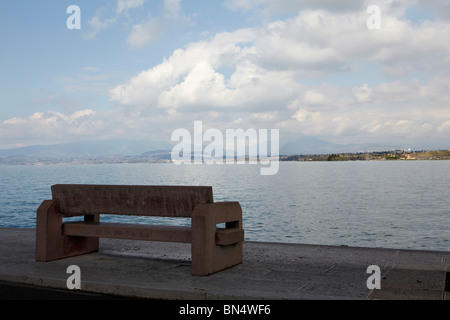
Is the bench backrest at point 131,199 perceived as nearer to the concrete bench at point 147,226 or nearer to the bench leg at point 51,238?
the concrete bench at point 147,226

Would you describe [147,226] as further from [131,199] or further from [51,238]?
[51,238]

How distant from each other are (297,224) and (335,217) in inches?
178

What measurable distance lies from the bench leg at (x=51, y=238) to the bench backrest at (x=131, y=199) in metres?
0.19

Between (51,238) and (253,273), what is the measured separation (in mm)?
3430

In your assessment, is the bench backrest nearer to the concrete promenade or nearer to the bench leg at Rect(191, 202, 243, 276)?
the bench leg at Rect(191, 202, 243, 276)

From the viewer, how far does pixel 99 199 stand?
792 centimetres

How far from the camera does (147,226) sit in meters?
7.82

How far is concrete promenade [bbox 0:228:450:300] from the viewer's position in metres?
5.92

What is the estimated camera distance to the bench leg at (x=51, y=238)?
800 centimetres

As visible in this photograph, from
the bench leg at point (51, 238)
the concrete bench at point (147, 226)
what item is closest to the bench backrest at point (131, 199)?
the concrete bench at point (147, 226)

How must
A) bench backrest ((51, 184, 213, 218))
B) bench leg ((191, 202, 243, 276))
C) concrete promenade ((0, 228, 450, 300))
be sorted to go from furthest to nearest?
bench backrest ((51, 184, 213, 218)), bench leg ((191, 202, 243, 276)), concrete promenade ((0, 228, 450, 300))

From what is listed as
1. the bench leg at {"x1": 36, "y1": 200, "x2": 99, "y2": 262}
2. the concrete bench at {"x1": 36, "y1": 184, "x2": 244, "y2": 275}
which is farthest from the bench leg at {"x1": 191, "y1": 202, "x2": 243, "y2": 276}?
the bench leg at {"x1": 36, "y1": 200, "x2": 99, "y2": 262}

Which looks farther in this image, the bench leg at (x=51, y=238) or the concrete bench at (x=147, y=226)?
the bench leg at (x=51, y=238)

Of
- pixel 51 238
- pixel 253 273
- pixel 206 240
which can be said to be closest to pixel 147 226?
pixel 206 240
